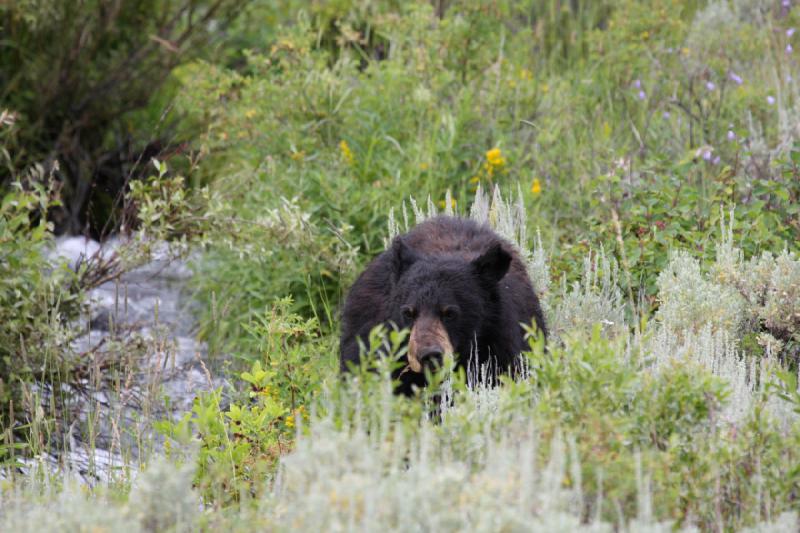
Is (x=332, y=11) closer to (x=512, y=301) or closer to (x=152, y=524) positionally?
(x=512, y=301)

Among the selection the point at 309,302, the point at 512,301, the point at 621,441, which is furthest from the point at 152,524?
the point at 309,302

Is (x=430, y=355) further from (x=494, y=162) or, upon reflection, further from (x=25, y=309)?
Answer: (x=494, y=162)

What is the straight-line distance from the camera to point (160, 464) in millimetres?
3170

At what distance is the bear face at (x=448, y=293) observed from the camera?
15.9 ft

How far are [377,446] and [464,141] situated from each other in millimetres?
4633

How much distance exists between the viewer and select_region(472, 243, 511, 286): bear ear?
4914 mm

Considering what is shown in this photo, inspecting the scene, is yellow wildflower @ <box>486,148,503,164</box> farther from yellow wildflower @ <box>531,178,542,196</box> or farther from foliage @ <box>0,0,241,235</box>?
foliage @ <box>0,0,241,235</box>

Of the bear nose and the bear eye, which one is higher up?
the bear eye

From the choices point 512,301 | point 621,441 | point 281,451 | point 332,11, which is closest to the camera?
point 621,441

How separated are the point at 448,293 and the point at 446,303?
0.05 metres

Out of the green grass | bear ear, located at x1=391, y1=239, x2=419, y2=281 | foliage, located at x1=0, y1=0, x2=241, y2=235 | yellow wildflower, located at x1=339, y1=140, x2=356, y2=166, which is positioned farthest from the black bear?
foliage, located at x1=0, y1=0, x2=241, y2=235

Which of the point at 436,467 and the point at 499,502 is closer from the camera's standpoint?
the point at 499,502

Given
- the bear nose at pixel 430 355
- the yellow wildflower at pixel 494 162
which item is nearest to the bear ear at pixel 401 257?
the bear nose at pixel 430 355

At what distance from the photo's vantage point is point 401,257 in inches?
198
